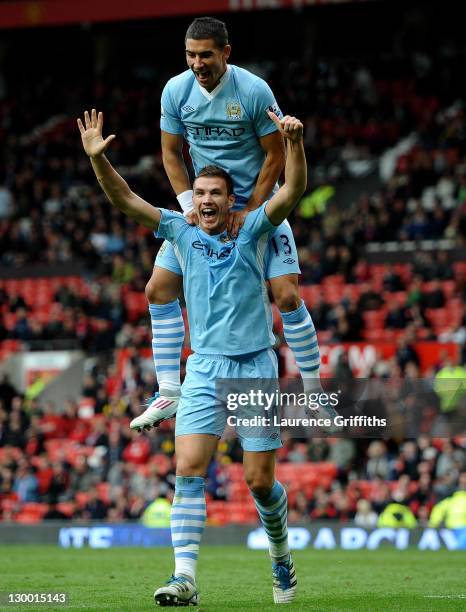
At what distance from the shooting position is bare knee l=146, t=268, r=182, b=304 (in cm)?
827

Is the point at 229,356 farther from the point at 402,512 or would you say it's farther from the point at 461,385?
the point at 402,512

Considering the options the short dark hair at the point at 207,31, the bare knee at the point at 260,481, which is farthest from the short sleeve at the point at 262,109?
the bare knee at the point at 260,481

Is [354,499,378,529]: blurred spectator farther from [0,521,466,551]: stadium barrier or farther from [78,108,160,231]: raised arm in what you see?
[78,108,160,231]: raised arm

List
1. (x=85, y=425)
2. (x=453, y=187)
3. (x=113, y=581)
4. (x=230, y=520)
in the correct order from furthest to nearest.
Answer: (x=453, y=187), (x=85, y=425), (x=230, y=520), (x=113, y=581)

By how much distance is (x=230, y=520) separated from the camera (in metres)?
19.5

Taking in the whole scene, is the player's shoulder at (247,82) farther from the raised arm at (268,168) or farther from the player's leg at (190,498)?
the player's leg at (190,498)

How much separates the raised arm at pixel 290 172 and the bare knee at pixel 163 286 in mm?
834

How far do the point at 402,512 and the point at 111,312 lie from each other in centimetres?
931

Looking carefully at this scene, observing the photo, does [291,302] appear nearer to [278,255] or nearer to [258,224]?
[278,255]

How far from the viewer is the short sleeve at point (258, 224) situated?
7812mm

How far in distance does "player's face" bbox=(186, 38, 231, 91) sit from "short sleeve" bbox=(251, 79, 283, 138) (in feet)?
0.82

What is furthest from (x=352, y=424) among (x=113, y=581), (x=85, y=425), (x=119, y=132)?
(x=119, y=132)

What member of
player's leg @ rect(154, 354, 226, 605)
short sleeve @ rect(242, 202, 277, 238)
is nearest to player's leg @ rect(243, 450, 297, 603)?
player's leg @ rect(154, 354, 226, 605)

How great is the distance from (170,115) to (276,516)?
2547 mm
